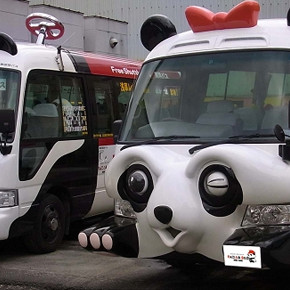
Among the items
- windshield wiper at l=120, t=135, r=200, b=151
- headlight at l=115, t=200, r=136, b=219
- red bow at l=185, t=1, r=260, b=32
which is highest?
red bow at l=185, t=1, r=260, b=32

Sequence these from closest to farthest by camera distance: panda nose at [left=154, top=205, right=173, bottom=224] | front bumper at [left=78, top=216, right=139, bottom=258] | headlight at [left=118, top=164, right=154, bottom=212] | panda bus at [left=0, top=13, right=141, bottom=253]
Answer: panda nose at [left=154, top=205, right=173, bottom=224] → headlight at [left=118, top=164, right=154, bottom=212] → front bumper at [left=78, top=216, right=139, bottom=258] → panda bus at [left=0, top=13, right=141, bottom=253]

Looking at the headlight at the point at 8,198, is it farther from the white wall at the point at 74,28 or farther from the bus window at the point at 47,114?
the white wall at the point at 74,28

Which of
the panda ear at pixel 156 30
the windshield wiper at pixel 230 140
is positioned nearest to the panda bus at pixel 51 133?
the panda ear at pixel 156 30

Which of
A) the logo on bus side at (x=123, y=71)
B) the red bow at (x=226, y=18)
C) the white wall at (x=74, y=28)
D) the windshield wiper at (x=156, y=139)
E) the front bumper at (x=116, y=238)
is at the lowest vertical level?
the front bumper at (x=116, y=238)

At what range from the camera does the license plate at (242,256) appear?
4.19m

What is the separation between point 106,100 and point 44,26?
1.35 metres

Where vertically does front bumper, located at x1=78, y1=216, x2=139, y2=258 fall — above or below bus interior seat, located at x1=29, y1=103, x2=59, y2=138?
below

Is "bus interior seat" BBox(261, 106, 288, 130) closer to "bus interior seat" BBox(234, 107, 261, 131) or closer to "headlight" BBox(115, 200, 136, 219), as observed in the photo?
"bus interior seat" BBox(234, 107, 261, 131)

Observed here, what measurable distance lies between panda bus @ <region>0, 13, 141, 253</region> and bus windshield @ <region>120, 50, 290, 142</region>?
180 cm

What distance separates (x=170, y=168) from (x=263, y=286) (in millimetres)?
1949

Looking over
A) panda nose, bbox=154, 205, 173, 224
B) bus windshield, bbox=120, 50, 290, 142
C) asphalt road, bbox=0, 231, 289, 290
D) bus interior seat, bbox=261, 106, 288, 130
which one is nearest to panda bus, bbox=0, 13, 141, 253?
asphalt road, bbox=0, 231, 289, 290

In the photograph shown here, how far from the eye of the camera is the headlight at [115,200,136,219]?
200 inches

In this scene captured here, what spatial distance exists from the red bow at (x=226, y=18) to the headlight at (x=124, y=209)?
65.6 inches

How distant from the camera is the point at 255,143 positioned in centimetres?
466
